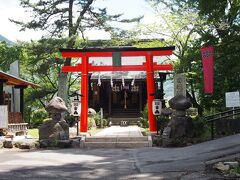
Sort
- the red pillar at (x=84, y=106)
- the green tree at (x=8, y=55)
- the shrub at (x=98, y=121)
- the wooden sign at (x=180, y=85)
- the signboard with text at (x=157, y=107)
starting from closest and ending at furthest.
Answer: the signboard with text at (x=157, y=107) → the wooden sign at (x=180, y=85) → the red pillar at (x=84, y=106) → the shrub at (x=98, y=121) → the green tree at (x=8, y=55)

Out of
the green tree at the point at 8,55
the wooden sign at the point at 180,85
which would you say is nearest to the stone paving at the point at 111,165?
the wooden sign at the point at 180,85

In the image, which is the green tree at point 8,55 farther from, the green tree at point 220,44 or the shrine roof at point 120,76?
the green tree at point 220,44

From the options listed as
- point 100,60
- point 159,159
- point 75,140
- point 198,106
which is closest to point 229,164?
point 159,159

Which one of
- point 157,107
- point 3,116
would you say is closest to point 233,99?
point 157,107

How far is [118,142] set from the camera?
55.9ft

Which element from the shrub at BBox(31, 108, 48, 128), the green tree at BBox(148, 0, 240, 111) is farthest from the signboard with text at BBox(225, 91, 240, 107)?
the shrub at BBox(31, 108, 48, 128)

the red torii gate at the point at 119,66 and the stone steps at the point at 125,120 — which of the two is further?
the stone steps at the point at 125,120

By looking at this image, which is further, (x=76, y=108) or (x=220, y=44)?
(x=76, y=108)

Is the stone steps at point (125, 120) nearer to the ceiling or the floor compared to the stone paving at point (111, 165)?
nearer to the ceiling

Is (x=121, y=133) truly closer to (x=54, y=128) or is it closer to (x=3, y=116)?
(x=54, y=128)

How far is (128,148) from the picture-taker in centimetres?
1634

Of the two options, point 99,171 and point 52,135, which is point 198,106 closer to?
point 52,135

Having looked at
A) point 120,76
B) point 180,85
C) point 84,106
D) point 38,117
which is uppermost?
point 120,76

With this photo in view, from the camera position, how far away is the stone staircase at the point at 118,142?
54.9ft
